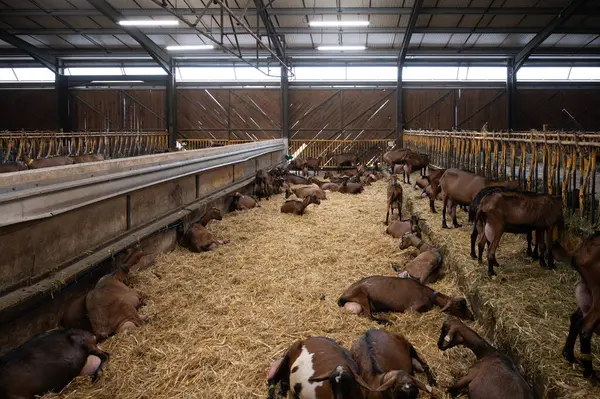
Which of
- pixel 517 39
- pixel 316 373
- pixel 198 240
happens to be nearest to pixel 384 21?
pixel 517 39

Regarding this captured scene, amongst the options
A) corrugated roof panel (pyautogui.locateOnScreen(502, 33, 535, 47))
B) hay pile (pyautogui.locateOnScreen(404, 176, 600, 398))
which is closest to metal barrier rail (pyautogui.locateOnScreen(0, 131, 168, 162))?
hay pile (pyautogui.locateOnScreen(404, 176, 600, 398))

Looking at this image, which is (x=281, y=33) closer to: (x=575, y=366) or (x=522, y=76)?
(x=522, y=76)

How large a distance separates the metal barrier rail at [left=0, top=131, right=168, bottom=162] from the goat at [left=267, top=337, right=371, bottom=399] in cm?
1412

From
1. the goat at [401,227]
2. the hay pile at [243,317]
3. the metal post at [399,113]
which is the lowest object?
the hay pile at [243,317]

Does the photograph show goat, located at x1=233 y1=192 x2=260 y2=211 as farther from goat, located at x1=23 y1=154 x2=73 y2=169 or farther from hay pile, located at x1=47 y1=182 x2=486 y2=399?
goat, located at x1=23 y1=154 x2=73 y2=169

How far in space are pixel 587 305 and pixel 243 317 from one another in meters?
2.79

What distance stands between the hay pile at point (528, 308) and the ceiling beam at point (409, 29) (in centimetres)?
1303

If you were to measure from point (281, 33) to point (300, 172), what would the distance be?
5.87m

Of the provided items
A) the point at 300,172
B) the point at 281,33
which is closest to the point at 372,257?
the point at 300,172

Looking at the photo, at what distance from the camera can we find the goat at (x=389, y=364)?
104 inches

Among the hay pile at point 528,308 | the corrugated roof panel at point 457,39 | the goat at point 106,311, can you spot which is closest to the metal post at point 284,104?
the corrugated roof panel at point 457,39

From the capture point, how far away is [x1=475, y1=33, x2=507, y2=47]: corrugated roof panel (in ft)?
64.4

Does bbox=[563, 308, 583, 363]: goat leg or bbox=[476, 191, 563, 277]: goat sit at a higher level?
bbox=[476, 191, 563, 277]: goat

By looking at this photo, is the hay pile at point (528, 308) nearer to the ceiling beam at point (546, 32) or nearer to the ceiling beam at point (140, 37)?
the ceiling beam at point (546, 32)
